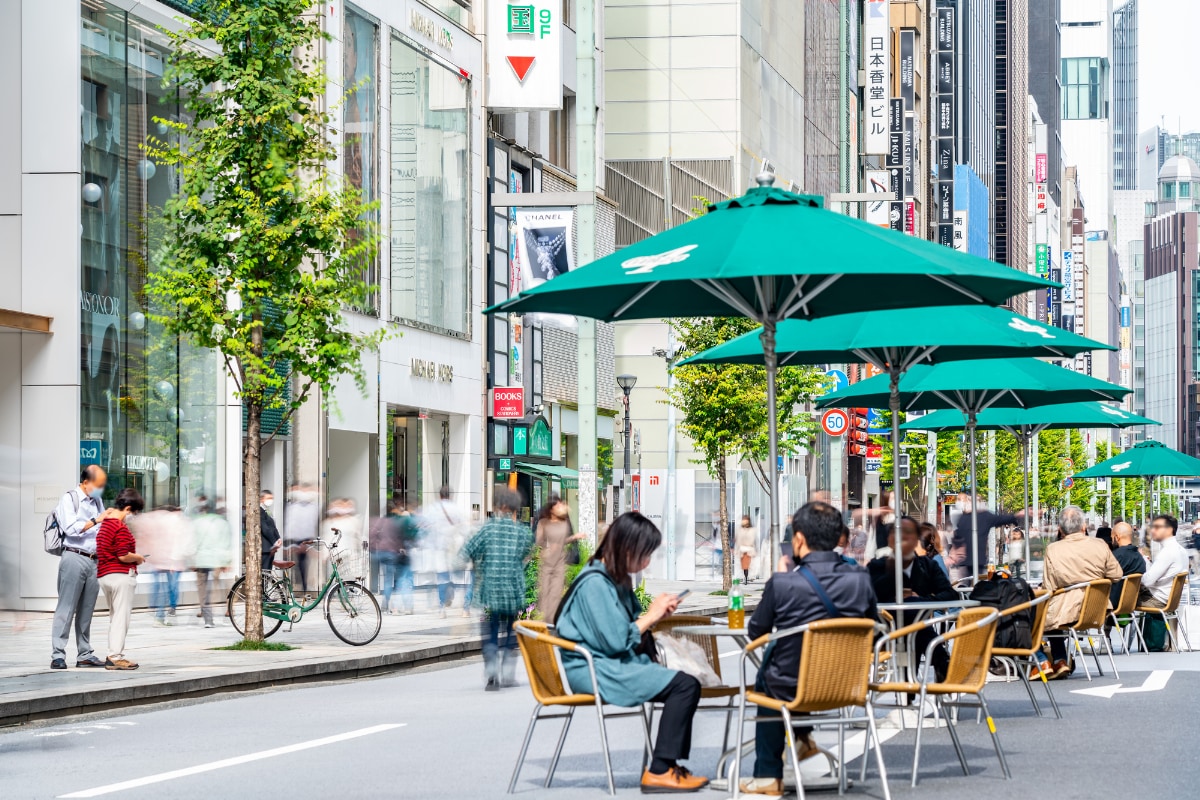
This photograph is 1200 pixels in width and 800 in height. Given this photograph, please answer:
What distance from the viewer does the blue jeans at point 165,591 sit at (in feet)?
81.5

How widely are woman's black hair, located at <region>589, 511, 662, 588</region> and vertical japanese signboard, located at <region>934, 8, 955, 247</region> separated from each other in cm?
11036

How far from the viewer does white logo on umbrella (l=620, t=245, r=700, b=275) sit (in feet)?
31.2

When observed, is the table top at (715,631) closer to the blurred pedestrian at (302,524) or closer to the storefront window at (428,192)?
the blurred pedestrian at (302,524)

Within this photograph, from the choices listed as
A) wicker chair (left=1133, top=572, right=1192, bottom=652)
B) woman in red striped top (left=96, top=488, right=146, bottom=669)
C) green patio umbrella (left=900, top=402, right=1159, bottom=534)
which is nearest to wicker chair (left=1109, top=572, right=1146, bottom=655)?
wicker chair (left=1133, top=572, right=1192, bottom=652)

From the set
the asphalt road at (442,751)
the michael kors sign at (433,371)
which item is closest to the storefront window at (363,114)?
the michael kors sign at (433,371)

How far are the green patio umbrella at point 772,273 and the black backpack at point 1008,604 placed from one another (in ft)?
12.5

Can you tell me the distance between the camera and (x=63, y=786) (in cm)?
1012

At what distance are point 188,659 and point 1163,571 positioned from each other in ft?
33.5

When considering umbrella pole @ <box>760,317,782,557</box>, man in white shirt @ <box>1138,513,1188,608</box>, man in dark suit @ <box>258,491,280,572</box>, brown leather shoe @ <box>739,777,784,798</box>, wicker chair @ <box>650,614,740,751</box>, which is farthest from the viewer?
man in dark suit @ <box>258,491,280,572</box>

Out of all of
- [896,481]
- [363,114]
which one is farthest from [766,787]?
[363,114]

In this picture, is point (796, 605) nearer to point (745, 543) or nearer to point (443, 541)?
point (443, 541)

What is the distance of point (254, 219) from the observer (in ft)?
63.3

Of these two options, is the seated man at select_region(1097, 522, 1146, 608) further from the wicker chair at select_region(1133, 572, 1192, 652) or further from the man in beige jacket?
the man in beige jacket

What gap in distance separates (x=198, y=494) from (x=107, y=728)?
47.2 ft
